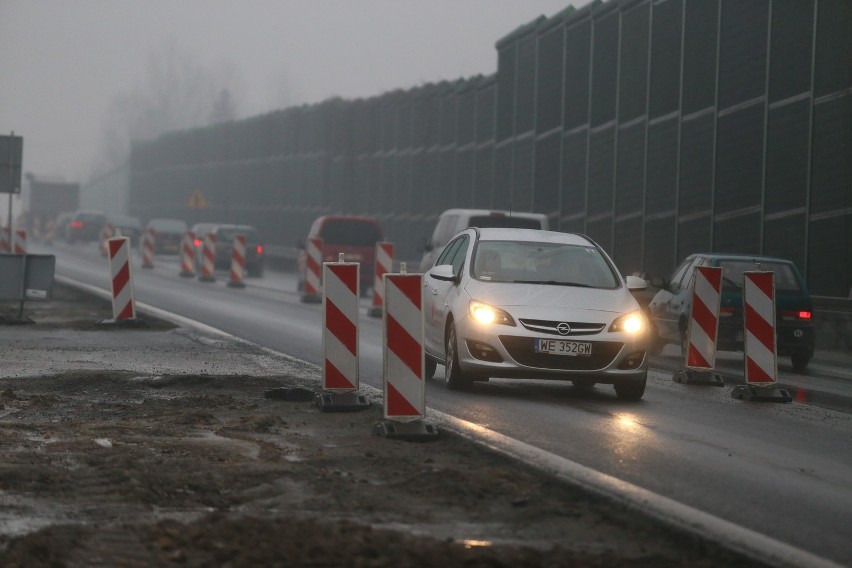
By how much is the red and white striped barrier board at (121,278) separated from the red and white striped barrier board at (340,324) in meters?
9.11

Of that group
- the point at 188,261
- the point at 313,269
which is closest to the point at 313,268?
the point at 313,269

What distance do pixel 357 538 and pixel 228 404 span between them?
566 centimetres

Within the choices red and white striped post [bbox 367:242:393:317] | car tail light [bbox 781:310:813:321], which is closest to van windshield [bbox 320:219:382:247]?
red and white striped post [bbox 367:242:393:317]

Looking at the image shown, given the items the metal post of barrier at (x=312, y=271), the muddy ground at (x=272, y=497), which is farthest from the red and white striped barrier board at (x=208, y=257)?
the muddy ground at (x=272, y=497)

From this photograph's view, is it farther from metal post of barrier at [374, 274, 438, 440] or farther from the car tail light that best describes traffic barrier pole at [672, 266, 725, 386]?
metal post of barrier at [374, 274, 438, 440]

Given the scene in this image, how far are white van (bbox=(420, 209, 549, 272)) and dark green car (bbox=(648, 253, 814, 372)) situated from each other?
5091mm

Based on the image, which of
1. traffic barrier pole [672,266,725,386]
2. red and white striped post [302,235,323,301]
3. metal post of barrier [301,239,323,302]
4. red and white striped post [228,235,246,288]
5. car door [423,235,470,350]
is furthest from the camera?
red and white striped post [228,235,246,288]

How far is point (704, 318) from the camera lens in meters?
16.4

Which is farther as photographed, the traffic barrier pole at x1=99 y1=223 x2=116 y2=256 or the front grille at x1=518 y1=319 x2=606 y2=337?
the traffic barrier pole at x1=99 y1=223 x2=116 y2=256

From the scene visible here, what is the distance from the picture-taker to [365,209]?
57281mm

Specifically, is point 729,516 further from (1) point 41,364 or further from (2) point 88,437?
(1) point 41,364

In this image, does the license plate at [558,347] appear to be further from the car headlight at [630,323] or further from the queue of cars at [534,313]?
the car headlight at [630,323]

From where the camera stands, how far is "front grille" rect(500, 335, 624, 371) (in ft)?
43.9

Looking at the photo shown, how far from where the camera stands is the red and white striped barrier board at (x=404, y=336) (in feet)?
34.2
